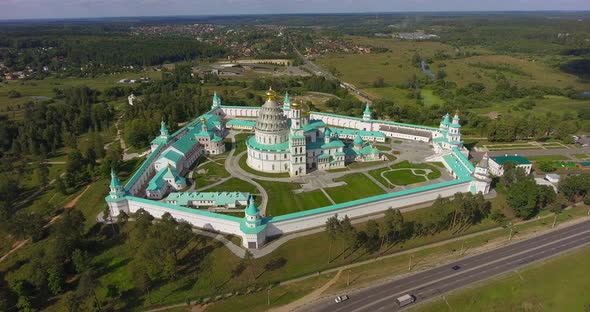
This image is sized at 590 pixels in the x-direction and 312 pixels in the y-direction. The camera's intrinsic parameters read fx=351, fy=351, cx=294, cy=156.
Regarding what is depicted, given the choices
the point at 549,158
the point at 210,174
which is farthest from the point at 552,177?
the point at 210,174

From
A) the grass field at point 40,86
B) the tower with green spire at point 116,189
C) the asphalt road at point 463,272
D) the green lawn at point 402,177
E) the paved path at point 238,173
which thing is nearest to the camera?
the asphalt road at point 463,272

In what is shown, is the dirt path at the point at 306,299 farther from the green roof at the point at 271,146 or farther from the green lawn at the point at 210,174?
the green lawn at the point at 210,174

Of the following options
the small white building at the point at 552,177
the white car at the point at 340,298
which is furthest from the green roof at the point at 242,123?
the small white building at the point at 552,177

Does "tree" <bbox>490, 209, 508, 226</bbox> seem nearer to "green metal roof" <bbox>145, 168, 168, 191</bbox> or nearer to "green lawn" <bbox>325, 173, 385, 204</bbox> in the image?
"green lawn" <bbox>325, 173, 385, 204</bbox>

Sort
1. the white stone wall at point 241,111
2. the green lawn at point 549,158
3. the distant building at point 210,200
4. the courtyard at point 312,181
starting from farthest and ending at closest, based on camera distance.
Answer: the white stone wall at point 241,111 → the green lawn at point 549,158 → the courtyard at point 312,181 → the distant building at point 210,200

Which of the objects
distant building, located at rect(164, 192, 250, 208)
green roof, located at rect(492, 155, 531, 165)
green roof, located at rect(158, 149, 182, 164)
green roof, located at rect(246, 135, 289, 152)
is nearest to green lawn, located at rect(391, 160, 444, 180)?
green roof, located at rect(492, 155, 531, 165)
